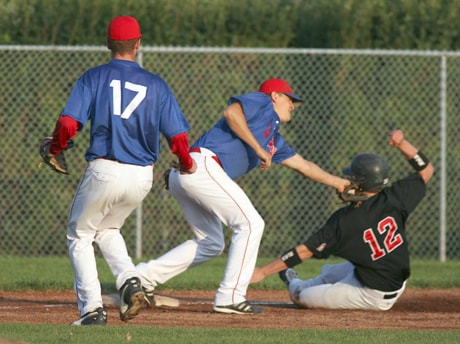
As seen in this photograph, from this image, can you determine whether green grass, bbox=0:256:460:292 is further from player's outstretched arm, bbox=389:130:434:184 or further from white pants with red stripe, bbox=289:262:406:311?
player's outstretched arm, bbox=389:130:434:184

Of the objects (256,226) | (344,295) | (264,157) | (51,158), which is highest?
(51,158)

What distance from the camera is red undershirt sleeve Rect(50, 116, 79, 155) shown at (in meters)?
7.11

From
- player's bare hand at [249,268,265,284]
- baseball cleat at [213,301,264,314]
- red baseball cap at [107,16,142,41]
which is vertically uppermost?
red baseball cap at [107,16,142,41]

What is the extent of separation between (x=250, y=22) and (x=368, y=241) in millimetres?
5514

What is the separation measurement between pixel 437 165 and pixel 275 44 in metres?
2.50

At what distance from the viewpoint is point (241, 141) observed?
28.4 feet

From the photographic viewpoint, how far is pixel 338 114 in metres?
13.3

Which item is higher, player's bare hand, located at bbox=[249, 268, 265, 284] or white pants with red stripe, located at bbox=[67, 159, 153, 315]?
white pants with red stripe, located at bbox=[67, 159, 153, 315]

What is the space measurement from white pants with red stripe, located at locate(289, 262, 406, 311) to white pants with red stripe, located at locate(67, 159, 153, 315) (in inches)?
86.9

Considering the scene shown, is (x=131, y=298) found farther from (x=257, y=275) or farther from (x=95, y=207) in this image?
(x=257, y=275)

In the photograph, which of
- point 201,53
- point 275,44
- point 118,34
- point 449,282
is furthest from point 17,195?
point 118,34

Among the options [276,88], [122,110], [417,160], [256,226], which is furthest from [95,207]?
[417,160]

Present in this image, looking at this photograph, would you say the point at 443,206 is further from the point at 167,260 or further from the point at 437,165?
the point at 167,260

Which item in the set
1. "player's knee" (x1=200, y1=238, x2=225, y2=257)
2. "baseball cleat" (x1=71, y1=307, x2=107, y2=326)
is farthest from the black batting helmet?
"baseball cleat" (x1=71, y1=307, x2=107, y2=326)
